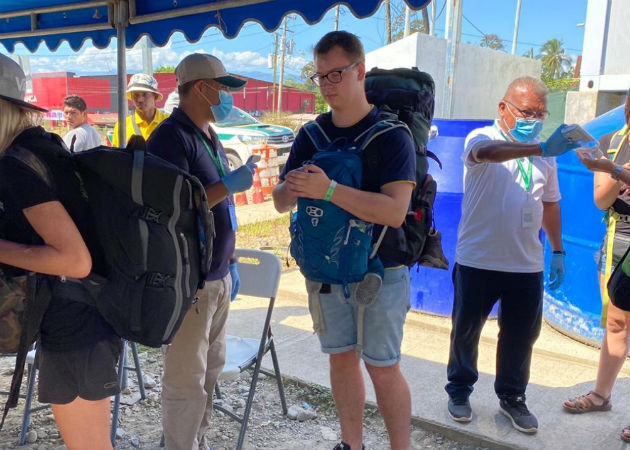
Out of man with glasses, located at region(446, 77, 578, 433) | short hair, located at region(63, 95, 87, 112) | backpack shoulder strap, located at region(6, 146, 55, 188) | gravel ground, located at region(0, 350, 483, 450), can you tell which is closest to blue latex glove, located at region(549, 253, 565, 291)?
man with glasses, located at region(446, 77, 578, 433)

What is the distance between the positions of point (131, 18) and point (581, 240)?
11.3 feet

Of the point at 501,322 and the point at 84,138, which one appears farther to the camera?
the point at 84,138

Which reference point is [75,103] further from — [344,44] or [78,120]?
[344,44]

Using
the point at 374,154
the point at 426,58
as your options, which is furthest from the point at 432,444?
the point at 426,58

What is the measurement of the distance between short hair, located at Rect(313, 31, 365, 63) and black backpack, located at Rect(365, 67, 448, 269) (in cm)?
22

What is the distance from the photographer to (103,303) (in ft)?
5.30

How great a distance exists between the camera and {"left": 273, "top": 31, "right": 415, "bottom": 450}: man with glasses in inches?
80.2

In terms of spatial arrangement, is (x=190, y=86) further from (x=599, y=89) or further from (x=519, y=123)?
(x=599, y=89)

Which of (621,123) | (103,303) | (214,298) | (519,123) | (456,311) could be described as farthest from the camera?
(621,123)

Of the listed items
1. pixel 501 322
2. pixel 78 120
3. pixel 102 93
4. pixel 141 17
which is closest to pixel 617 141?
pixel 501 322

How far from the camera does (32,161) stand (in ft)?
4.87

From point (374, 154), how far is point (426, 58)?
5587 mm

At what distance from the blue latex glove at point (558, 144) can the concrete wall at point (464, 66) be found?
3960 millimetres

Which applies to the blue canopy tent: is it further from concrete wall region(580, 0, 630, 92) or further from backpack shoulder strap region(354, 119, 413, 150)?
concrete wall region(580, 0, 630, 92)
